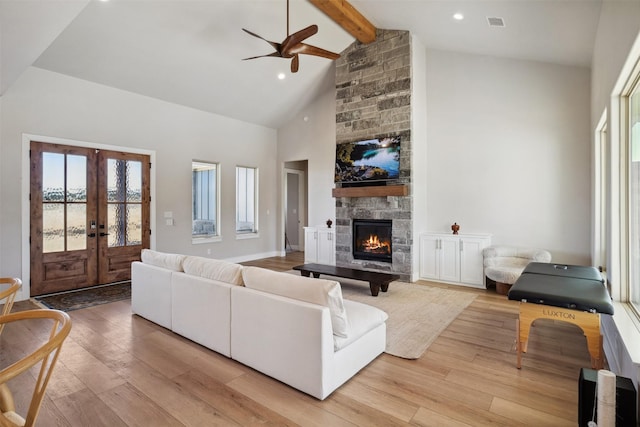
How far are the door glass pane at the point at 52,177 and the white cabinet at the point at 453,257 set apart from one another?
19.3 feet

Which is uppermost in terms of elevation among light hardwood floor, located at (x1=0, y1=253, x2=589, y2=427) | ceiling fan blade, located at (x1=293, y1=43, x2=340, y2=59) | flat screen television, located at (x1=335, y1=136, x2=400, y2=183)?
ceiling fan blade, located at (x1=293, y1=43, x2=340, y2=59)

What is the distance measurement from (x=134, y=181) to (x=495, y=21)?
6.11 m

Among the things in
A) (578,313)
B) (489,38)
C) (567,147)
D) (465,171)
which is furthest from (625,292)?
(489,38)

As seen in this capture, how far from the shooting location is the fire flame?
6.07 metres

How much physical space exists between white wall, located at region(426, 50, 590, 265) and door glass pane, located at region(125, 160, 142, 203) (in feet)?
17.4

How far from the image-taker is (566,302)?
2.35m

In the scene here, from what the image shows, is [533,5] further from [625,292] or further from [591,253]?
[591,253]

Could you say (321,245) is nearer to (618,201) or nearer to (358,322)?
(358,322)

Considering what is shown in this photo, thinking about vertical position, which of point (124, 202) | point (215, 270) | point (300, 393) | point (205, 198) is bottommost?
point (300, 393)

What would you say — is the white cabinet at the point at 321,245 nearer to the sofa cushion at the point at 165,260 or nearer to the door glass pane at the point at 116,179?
the door glass pane at the point at 116,179

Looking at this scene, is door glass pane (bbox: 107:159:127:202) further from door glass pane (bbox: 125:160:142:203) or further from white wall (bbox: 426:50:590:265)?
white wall (bbox: 426:50:590:265)

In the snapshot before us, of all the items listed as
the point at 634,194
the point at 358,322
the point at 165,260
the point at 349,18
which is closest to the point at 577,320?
the point at 634,194


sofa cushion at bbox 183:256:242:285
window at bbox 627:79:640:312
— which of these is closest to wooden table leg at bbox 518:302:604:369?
window at bbox 627:79:640:312

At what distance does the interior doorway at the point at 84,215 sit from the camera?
488 cm
